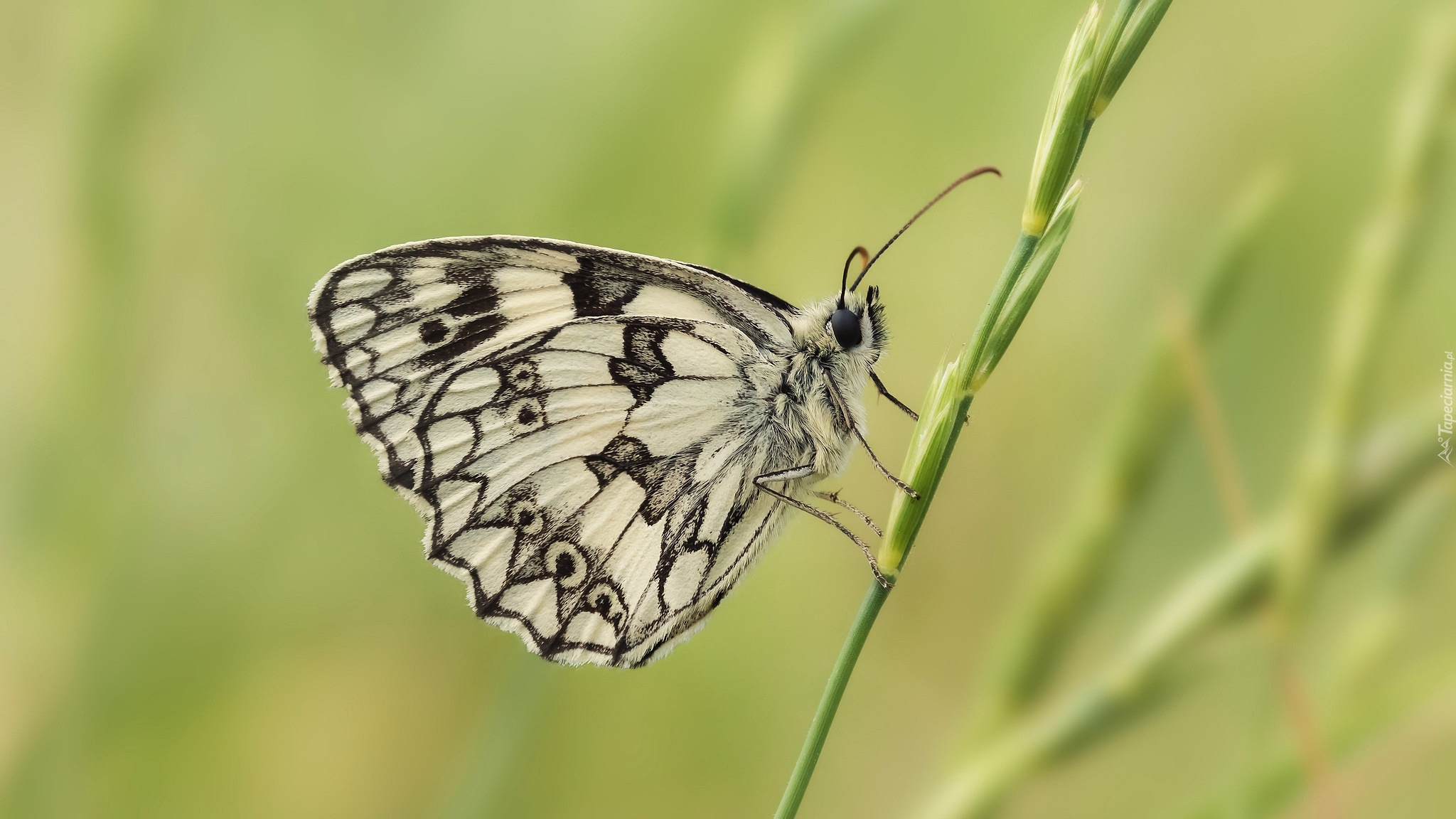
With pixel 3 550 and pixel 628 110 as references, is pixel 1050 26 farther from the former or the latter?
pixel 3 550

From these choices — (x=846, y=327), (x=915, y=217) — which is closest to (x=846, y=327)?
(x=846, y=327)

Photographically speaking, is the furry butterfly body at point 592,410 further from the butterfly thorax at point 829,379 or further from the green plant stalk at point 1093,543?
the green plant stalk at point 1093,543

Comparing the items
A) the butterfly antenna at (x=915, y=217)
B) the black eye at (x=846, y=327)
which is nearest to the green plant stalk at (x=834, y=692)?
the butterfly antenna at (x=915, y=217)

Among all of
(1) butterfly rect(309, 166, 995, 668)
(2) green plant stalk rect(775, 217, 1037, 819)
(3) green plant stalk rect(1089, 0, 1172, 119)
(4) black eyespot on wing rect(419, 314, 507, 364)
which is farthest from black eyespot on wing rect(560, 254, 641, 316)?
(3) green plant stalk rect(1089, 0, 1172, 119)

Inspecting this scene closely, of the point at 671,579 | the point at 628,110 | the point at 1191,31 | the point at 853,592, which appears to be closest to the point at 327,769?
the point at 671,579

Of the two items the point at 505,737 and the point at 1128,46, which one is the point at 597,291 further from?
the point at 1128,46

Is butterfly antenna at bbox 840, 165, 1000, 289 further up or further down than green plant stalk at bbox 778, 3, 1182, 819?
further up

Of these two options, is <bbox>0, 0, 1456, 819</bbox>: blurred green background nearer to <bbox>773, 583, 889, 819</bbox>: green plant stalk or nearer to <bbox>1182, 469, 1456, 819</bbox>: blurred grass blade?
<bbox>1182, 469, 1456, 819</bbox>: blurred grass blade
